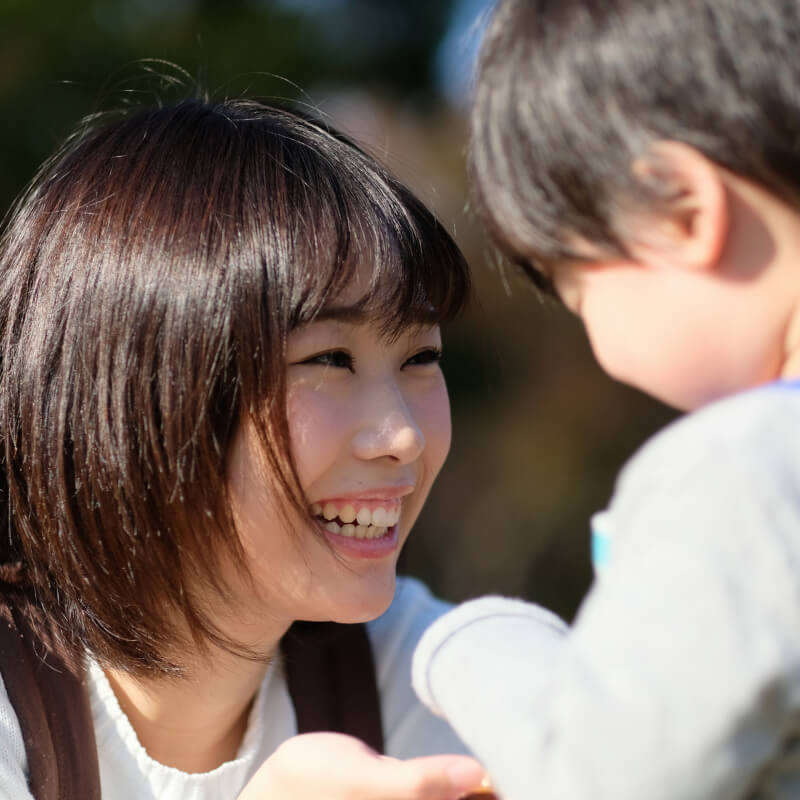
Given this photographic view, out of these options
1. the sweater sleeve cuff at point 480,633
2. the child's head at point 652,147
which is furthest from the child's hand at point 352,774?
the child's head at point 652,147

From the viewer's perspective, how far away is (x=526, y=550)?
483 cm

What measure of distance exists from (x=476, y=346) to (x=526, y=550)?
100 centimetres

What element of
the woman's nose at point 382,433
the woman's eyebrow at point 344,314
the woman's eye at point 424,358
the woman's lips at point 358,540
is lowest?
the woman's lips at point 358,540

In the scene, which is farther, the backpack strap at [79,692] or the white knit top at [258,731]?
the white knit top at [258,731]

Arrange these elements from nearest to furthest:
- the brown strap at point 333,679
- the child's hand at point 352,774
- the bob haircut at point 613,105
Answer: the bob haircut at point 613,105
the child's hand at point 352,774
the brown strap at point 333,679

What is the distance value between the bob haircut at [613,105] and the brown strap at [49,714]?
88 centimetres

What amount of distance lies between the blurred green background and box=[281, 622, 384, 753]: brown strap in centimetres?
248

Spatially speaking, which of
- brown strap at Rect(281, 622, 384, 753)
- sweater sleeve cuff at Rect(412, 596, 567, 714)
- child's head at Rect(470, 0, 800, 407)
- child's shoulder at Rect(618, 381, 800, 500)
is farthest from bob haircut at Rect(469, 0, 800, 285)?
brown strap at Rect(281, 622, 384, 753)

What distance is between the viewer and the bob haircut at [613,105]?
81 centimetres

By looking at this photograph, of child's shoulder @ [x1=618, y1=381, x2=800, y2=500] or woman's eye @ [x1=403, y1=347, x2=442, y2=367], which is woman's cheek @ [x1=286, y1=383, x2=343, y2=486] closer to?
woman's eye @ [x1=403, y1=347, x2=442, y2=367]

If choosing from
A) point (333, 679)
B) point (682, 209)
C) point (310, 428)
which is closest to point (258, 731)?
point (333, 679)

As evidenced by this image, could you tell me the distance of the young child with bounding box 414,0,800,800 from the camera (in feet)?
2.27

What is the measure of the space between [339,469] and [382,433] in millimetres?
70

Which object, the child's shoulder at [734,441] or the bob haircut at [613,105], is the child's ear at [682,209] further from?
the child's shoulder at [734,441]
